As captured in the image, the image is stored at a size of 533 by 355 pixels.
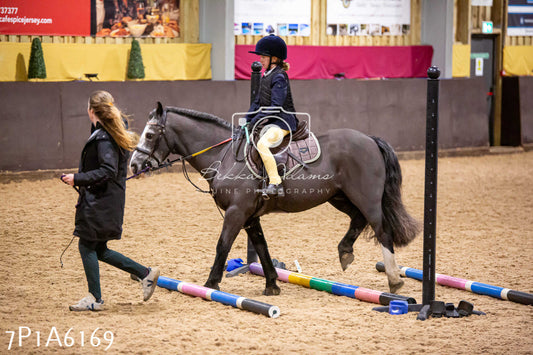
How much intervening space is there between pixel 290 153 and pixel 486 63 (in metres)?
14.3

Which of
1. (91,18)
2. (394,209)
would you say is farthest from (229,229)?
(91,18)

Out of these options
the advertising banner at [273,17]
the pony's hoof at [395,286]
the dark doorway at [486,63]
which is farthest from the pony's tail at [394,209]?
the dark doorway at [486,63]

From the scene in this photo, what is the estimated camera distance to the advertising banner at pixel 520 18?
64.5 feet

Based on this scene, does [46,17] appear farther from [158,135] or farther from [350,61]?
[158,135]

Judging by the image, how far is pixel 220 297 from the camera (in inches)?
243

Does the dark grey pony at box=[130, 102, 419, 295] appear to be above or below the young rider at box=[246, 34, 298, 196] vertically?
below

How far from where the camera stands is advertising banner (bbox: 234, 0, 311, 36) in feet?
54.0

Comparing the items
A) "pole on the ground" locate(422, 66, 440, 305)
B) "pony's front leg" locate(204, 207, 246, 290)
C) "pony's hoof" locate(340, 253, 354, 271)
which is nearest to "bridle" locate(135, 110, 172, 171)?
"pony's front leg" locate(204, 207, 246, 290)

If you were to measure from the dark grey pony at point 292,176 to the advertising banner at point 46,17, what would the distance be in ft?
26.8

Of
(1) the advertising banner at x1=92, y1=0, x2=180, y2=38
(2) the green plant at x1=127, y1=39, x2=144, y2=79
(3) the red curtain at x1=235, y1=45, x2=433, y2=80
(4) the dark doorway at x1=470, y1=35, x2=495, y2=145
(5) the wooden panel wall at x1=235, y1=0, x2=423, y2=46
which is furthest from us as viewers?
(4) the dark doorway at x1=470, y1=35, x2=495, y2=145

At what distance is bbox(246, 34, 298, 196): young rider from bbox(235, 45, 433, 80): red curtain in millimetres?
9605

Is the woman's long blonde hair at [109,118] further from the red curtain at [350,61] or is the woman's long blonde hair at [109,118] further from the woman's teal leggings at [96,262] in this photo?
the red curtain at [350,61]

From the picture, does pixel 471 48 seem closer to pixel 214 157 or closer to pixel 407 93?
pixel 407 93

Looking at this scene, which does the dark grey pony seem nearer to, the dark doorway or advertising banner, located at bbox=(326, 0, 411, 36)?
advertising banner, located at bbox=(326, 0, 411, 36)
